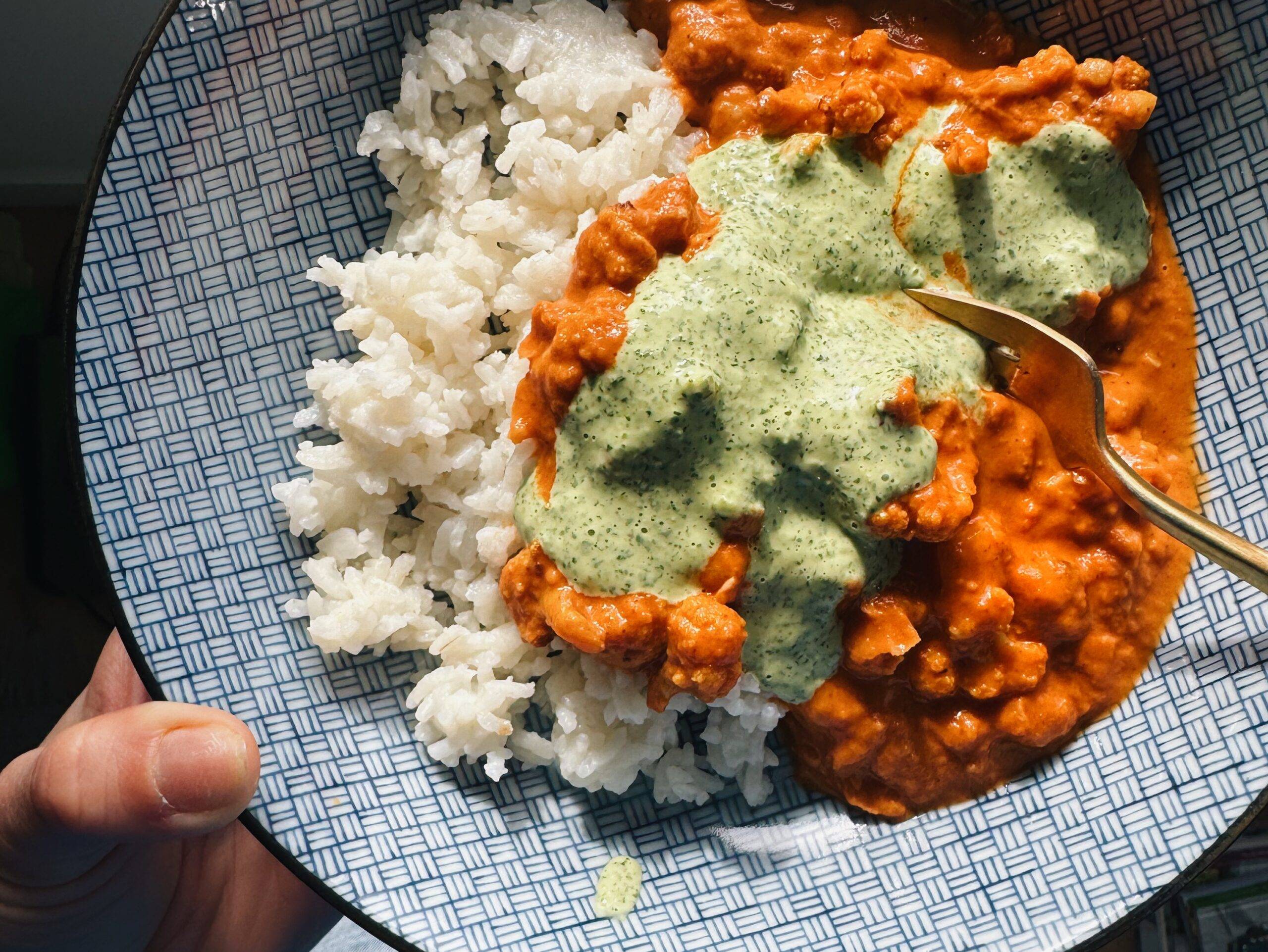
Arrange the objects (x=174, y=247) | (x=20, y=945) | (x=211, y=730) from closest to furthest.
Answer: (x=211, y=730) → (x=174, y=247) → (x=20, y=945)

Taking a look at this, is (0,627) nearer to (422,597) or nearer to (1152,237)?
(422,597)

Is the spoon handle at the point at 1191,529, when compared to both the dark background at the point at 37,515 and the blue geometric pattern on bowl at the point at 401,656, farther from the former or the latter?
the dark background at the point at 37,515

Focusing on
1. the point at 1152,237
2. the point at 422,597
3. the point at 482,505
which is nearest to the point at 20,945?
the point at 422,597

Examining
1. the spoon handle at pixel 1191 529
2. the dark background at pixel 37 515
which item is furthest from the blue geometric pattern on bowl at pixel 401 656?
the dark background at pixel 37 515

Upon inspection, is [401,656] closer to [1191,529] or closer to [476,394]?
[476,394]

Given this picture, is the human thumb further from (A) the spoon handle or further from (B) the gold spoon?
(A) the spoon handle

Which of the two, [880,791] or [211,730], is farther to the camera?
[880,791]
